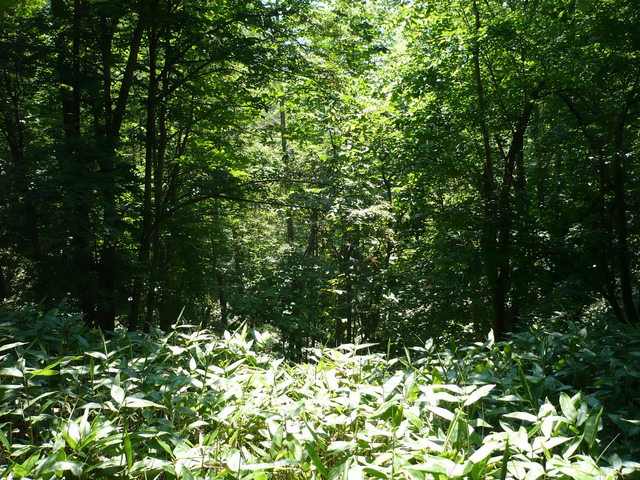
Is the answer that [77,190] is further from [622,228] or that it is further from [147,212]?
[622,228]

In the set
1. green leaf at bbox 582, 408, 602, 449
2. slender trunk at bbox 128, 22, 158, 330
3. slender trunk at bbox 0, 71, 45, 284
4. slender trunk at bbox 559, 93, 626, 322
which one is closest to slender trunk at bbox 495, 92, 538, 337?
slender trunk at bbox 559, 93, 626, 322

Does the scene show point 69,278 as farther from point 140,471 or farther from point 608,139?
point 608,139

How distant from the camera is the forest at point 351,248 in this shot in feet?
4.41

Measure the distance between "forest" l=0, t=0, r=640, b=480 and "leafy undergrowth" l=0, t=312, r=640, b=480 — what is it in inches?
0.4

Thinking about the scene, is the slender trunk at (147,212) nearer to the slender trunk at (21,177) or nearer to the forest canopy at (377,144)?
the forest canopy at (377,144)

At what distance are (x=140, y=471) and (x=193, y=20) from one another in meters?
4.86

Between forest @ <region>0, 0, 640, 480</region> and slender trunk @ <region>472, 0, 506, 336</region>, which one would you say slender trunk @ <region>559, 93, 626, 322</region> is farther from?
slender trunk @ <region>472, 0, 506, 336</region>

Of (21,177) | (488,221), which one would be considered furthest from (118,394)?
(488,221)

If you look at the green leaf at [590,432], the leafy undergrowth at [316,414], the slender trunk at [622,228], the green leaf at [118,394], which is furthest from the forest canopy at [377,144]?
the green leaf at [118,394]

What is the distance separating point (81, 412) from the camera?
64.6 inches

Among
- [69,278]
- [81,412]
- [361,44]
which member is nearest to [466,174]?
[361,44]

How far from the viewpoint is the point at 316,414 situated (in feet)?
5.04

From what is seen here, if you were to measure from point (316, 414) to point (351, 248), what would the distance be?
313 inches

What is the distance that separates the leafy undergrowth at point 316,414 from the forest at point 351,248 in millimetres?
11
